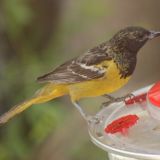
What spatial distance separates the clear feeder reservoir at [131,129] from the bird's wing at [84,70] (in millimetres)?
245

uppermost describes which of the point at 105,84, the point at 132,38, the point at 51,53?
the point at 132,38

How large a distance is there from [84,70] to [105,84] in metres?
0.08

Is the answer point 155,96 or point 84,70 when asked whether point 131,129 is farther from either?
point 84,70

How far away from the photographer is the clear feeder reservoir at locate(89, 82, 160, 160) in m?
1.30

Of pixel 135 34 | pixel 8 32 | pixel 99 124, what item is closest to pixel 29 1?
pixel 8 32

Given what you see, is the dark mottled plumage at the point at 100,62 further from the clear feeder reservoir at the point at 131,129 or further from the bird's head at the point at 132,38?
the clear feeder reservoir at the point at 131,129

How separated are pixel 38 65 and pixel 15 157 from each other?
1.38 feet

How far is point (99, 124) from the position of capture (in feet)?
4.99

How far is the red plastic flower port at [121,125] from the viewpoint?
1.45m

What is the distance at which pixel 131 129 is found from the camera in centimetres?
148

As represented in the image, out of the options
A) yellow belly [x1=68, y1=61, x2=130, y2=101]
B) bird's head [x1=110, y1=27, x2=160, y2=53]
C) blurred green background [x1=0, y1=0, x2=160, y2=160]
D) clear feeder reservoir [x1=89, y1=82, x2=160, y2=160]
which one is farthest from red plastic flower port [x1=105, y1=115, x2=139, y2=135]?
blurred green background [x1=0, y1=0, x2=160, y2=160]

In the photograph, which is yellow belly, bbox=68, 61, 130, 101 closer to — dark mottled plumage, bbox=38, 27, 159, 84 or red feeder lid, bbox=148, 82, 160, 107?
dark mottled plumage, bbox=38, 27, 159, 84

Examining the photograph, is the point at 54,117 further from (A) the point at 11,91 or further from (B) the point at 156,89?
(B) the point at 156,89

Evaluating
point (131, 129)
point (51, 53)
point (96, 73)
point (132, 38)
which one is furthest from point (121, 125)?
point (51, 53)
